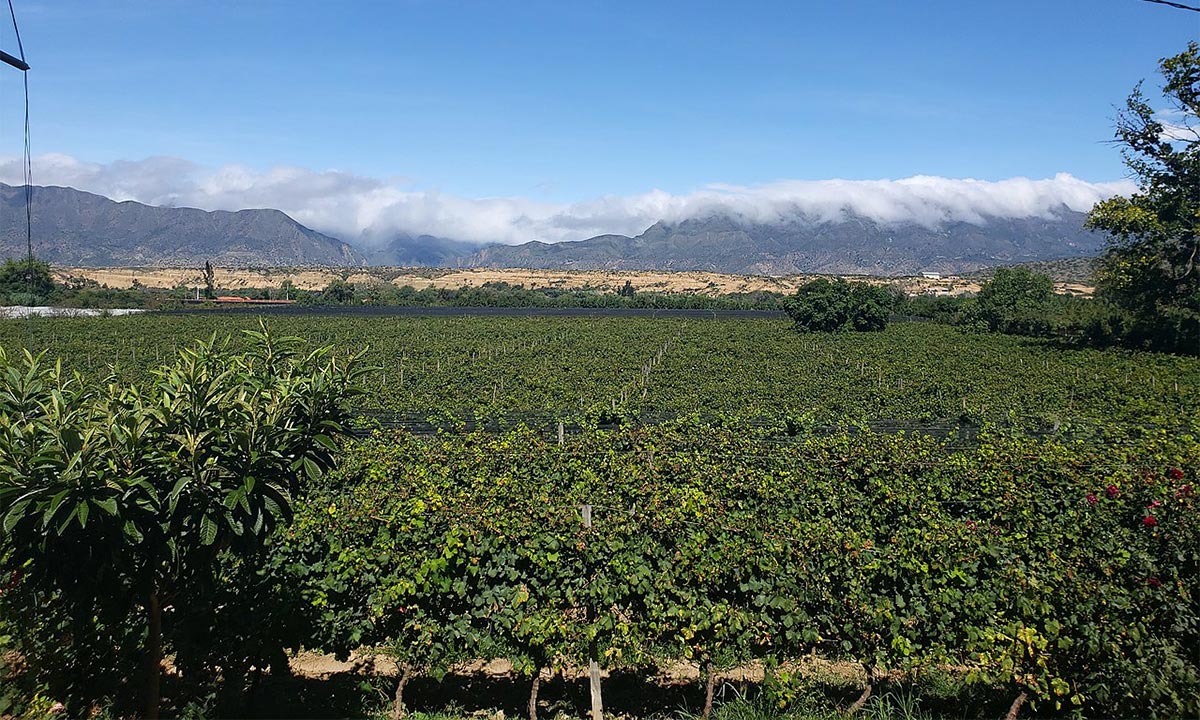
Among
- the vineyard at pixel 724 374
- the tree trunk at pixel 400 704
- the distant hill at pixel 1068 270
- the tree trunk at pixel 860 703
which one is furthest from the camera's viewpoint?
the distant hill at pixel 1068 270

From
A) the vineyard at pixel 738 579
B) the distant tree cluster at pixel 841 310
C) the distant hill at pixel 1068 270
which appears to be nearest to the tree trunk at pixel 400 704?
the vineyard at pixel 738 579

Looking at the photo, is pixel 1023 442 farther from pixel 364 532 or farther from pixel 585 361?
pixel 585 361

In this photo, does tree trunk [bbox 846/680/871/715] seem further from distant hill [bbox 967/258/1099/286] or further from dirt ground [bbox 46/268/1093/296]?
distant hill [bbox 967/258/1099/286]

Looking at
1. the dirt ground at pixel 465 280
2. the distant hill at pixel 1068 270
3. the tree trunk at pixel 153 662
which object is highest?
the distant hill at pixel 1068 270

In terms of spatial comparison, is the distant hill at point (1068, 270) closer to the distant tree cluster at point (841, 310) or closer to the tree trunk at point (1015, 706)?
the distant tree cluster at point (841, 310)

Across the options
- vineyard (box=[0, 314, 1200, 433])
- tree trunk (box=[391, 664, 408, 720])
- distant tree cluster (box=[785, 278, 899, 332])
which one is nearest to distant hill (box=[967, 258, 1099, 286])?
distant tree cluster (box=[785, 278, 899, 332])

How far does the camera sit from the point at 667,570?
6.05 metres

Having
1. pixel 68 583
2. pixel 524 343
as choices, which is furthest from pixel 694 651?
→ pixel 524 343

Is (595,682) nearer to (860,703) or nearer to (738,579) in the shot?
(738,579)

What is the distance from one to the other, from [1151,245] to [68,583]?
3945 cm

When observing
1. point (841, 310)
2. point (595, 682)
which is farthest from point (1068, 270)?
point (595, 682)

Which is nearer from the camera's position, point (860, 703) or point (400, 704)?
Result: point (860, 703)

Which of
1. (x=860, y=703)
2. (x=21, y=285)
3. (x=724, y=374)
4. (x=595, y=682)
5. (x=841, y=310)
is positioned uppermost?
(x=21, y=285)

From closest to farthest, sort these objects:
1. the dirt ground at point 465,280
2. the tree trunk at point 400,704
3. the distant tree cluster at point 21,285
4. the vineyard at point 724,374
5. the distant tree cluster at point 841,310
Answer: the tree trunk at point 400,704
the vineyard at point 724,374
the distant tree cluster at point 841,310
the distant tree cluster at point 21,285
the dirt ground at point 465,280
